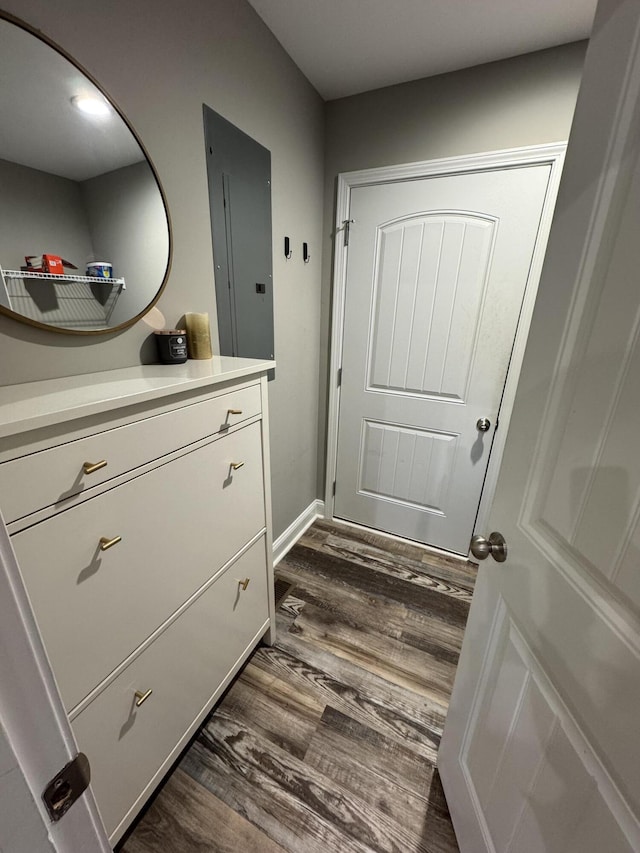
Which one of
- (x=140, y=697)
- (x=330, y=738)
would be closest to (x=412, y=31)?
(x=140, y=697)

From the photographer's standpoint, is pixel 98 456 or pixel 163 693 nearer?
pixel 98 456

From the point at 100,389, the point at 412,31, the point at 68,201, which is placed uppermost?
the point at 412,31

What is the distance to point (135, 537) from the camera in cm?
76

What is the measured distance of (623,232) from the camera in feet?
1.54

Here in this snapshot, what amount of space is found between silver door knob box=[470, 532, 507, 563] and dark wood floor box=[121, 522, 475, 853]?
0.90 meters

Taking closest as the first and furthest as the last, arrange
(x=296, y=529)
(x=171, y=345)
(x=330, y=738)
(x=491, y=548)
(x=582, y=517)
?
(x=582, y=517), (x=491, y=548), (x=171, y=345), (x=330, y=738), (x=296, y=529)

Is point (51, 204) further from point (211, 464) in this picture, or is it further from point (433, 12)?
point (433, 12)

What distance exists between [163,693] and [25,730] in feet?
2.57

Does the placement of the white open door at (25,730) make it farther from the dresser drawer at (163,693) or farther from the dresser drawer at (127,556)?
the dresser drawer at (163,693)

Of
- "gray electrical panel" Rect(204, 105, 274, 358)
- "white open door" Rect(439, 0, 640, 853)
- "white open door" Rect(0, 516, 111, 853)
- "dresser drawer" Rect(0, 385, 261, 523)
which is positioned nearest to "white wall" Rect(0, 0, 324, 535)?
"gray electrical panel" Rect(204, 105, 274, 358)

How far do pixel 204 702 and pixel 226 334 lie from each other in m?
1.30

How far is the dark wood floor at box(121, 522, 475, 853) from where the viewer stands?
0.95 m

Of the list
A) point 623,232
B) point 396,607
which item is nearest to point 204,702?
point 396,607

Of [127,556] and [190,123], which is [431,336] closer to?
[190,123]
